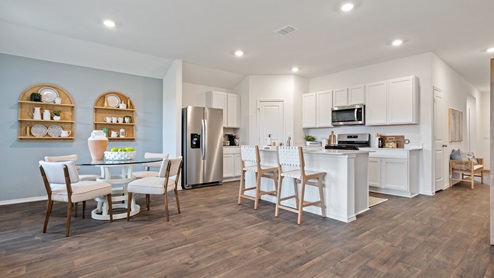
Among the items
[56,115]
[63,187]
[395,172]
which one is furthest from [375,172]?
[56,115]

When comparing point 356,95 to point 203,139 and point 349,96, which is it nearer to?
point 349,96

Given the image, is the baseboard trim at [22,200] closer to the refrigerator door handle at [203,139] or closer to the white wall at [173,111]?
the white wall at [173,111]

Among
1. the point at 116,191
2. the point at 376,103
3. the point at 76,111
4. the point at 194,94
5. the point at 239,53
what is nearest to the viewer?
the point at 116,191

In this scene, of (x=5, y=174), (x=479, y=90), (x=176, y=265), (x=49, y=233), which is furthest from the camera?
(x=479, y=90)

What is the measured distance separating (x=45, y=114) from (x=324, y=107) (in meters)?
5.68

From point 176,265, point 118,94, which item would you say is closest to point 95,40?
point 118,94

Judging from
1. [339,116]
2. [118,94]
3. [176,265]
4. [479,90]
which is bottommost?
[176,265]

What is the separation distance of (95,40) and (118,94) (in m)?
1.27

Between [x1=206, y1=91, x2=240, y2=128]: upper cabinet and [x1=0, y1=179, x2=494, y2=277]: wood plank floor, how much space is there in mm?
3034

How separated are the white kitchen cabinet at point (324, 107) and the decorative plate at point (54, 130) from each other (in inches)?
214

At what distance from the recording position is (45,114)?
4363mm

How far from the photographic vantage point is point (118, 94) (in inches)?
206

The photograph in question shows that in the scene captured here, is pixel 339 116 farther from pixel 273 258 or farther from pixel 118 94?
pixel 118 94

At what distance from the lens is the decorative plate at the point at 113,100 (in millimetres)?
5098
